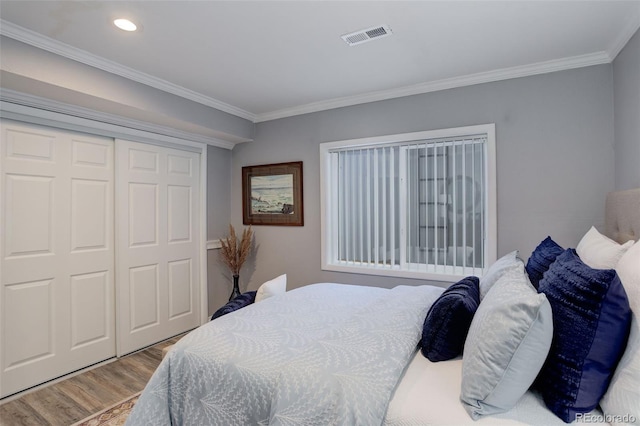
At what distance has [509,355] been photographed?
3.59ft

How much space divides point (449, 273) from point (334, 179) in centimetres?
146

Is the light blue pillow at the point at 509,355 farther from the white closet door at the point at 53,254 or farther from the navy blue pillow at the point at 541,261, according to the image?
the white closet door at the point at 53,254

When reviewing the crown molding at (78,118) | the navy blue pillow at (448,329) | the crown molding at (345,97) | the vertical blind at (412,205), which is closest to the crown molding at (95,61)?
the crown molding at (345,97)

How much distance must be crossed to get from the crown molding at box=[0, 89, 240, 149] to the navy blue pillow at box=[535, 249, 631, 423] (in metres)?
3.36

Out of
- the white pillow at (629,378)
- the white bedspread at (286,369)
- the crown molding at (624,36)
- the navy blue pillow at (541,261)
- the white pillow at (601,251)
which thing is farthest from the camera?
the crown molding at (624,36)

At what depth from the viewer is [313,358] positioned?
1.36 meters

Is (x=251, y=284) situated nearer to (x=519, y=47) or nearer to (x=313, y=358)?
(x=313, y=358)

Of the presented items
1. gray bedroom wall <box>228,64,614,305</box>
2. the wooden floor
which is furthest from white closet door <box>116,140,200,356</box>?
gray bedroom wall <box>228,64,614,305</box>

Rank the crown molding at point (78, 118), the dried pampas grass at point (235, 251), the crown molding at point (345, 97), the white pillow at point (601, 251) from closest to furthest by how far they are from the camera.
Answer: the white pillow at point (601, 251)
the crown molding at point (345, 97)
the crown molding at point (78, 118)
the dried pampas grass at point (235, 251)

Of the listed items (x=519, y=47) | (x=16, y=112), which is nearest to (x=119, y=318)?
(x=16, y=112)

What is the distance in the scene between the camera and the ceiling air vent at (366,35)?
2102mm

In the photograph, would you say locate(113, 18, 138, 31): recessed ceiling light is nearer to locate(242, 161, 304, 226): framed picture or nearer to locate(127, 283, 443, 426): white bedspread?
locate(127, 283, 443, 426): white bedspread

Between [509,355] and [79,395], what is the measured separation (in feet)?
9.46

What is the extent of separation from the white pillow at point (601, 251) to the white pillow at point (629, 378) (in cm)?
31
